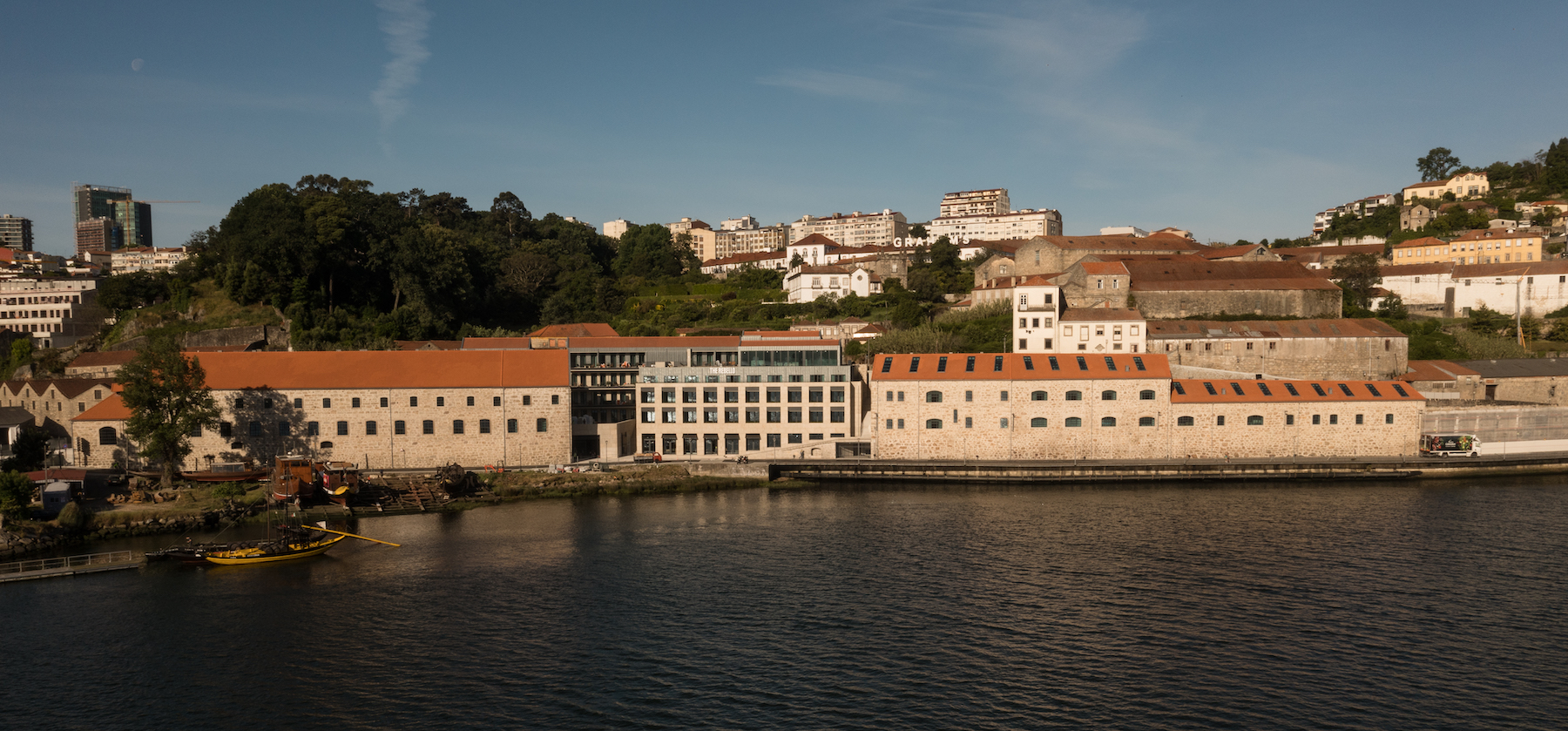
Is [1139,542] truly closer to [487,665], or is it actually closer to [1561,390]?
[487,665]

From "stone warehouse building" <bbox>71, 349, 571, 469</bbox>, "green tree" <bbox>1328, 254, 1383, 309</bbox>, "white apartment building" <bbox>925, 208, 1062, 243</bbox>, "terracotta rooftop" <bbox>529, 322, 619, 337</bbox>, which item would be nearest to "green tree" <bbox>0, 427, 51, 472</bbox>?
"stone warehouse building" <bbox>71, 349, 571, 469</bbox>

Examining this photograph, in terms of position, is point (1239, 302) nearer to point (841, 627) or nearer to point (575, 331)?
point (575, 331)

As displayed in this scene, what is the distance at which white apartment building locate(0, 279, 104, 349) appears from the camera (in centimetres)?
7231

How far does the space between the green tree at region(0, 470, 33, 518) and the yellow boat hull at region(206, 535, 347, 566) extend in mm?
9016

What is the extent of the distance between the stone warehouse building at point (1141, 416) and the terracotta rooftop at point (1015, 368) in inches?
3.2

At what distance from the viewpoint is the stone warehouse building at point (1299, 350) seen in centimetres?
6206

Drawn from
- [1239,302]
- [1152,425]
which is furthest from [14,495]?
[1239,302]

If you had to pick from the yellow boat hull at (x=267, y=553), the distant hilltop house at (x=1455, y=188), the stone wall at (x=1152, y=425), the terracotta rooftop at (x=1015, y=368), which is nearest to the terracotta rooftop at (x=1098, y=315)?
the terracotta rooftop at (x=1015, y=368)

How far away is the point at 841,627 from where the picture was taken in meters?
26.4

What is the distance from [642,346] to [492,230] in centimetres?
6035

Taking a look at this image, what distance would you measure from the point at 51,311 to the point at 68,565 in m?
60.9

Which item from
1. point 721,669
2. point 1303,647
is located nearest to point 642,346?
point 721,669

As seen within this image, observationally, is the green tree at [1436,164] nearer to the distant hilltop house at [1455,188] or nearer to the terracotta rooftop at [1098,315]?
the distant hilltop house at [1455,188]

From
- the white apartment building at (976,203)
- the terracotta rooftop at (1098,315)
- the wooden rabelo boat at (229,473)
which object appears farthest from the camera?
the white apartment building at (976,203)
